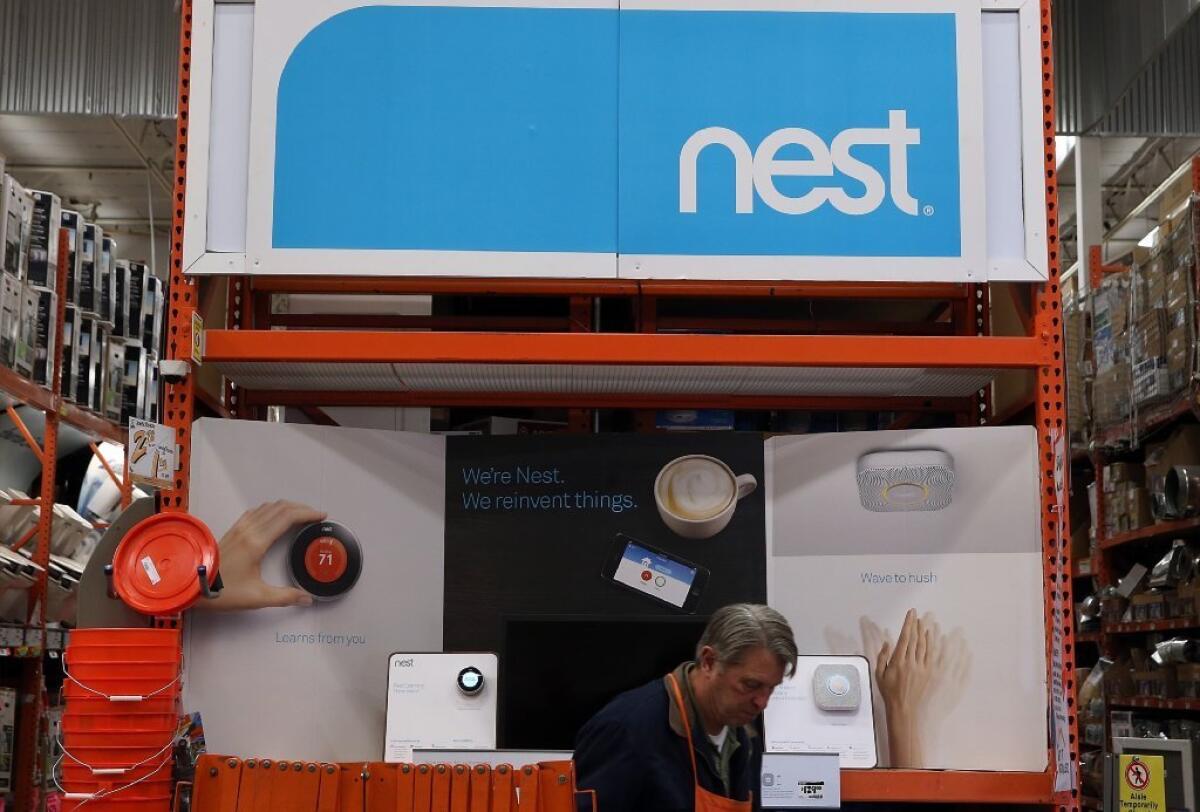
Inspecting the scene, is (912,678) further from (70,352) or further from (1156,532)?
(70,352)

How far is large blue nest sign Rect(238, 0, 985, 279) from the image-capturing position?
4148 mm

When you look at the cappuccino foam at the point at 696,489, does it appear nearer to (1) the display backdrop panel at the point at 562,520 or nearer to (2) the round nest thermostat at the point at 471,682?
(1) the display backdrop panel at the point at 562,520

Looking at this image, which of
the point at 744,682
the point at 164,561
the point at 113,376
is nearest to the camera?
the point at 744,682

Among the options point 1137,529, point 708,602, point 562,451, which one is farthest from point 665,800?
point 1137,529

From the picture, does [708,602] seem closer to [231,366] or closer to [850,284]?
[850,284]

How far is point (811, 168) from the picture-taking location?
165 inches

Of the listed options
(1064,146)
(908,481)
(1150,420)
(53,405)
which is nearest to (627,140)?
(908,481)

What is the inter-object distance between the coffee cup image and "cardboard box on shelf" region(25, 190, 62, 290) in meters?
4.81

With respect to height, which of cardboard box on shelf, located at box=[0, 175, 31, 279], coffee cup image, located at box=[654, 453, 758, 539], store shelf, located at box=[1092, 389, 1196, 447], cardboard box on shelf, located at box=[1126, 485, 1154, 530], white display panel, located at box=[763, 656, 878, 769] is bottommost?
white display panel, located at box=[763, 656, 878, 769]

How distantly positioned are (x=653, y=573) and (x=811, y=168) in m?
1.24

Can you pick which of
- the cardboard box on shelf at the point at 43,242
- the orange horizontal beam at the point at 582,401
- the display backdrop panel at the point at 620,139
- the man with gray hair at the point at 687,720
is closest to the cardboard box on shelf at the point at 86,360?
the cardboard box on shelf at the point at 43,242

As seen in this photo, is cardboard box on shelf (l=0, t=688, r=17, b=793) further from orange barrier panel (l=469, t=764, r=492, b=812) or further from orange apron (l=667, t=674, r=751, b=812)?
→ orange apron (l=667, t=674, r=751, b=812)

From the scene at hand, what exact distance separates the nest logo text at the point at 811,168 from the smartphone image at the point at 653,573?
0.99 metres

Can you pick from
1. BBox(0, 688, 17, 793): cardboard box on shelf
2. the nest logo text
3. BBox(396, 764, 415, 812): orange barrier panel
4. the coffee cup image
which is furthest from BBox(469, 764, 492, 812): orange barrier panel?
BBox(0, 688, 17, 793): cardboard box on shelf
